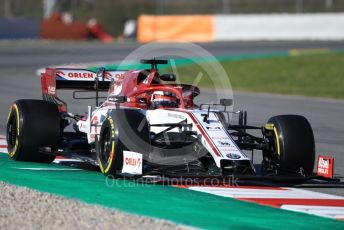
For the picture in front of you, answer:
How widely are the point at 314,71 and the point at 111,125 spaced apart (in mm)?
20322

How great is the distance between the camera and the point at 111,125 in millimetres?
9781

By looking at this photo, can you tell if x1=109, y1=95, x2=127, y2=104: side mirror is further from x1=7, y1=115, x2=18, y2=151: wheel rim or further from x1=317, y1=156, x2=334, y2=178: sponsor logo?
x1=317, y1=156, x2=334, y2=178: sponsor logo

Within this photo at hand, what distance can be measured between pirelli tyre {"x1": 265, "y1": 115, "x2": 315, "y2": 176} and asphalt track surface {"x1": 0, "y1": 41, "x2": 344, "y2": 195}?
264mm

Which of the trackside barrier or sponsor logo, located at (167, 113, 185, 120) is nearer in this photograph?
sponsor logo, located at (167, 113, 185, 120)

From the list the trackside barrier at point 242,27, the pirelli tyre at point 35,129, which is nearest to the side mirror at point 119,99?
the pirelli tyre at point 35,129

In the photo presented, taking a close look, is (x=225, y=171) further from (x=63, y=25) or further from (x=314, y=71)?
(x=63, y=25)

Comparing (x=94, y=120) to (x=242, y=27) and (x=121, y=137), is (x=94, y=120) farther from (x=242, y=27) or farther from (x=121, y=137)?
(x=242, y=27)

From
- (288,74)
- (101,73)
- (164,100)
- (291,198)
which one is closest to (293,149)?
(291,198)

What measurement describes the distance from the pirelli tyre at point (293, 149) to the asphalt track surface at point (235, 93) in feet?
0.87

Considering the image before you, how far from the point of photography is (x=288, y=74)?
2877 centimetres

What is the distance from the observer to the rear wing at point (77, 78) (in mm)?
12211

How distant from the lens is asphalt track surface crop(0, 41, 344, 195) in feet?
50.3

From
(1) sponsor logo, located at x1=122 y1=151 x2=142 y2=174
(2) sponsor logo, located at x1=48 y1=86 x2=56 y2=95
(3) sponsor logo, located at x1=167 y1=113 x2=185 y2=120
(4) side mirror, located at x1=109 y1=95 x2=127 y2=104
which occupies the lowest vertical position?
(1) sponsor logo, located at x1=122 y1=151 x2=142 y2=174

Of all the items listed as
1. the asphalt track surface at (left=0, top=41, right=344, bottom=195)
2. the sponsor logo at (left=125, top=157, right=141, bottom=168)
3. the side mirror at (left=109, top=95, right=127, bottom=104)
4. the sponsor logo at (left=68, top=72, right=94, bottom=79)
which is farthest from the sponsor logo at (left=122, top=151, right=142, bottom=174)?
the sponsor logo at (left=68, top=72, right=94, bottom=79)
